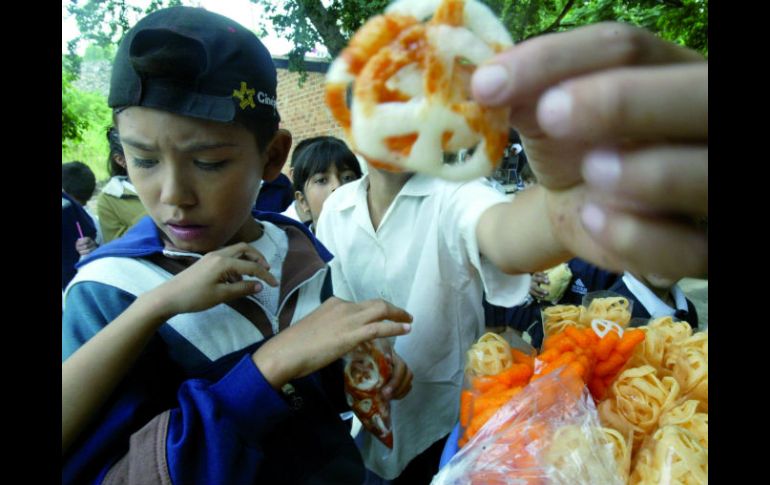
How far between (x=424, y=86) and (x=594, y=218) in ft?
0.46

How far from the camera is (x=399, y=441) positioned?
872 millimetres

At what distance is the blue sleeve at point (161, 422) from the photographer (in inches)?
20.1

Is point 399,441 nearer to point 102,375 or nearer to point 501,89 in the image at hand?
point 102,375

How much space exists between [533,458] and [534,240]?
0.31 metres

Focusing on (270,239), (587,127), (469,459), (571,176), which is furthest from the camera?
(270,239)

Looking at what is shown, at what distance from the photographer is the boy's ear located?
0.69 meters

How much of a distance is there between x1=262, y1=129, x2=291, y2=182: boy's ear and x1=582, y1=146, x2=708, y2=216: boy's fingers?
0.54 m

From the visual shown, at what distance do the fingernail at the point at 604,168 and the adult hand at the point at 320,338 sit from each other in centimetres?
40

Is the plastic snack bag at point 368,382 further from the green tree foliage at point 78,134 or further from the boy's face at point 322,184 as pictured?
the green tree foliage at point 78,134

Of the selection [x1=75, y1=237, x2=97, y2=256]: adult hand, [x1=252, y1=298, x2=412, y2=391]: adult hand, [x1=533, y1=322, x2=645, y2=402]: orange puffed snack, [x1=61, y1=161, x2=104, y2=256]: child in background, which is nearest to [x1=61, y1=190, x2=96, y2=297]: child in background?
[x1=75, y1=237, x2=97, y2=256]: adult hand

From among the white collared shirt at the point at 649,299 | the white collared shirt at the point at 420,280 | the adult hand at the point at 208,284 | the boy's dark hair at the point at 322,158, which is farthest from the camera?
the boy's dark hair at the point at 322,158

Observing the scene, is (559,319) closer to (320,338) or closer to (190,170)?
(320,338)

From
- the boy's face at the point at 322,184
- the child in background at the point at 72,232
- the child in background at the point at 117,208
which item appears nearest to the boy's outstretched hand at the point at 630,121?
the boy's face at the point at 322,184
